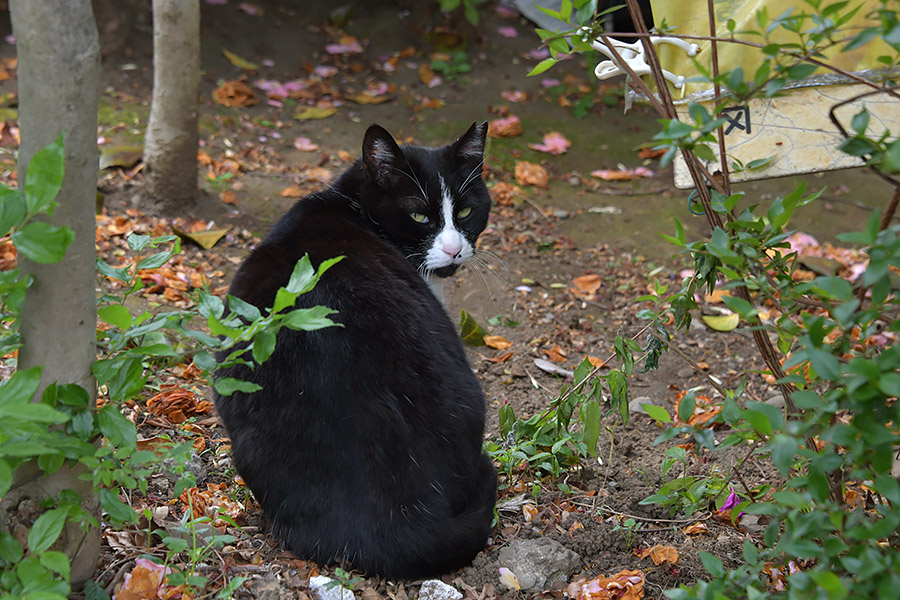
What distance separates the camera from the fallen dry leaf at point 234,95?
18.1ft

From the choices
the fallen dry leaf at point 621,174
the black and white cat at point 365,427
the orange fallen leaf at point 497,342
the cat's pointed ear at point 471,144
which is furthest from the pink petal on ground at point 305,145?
the black and white cat at point 365,427

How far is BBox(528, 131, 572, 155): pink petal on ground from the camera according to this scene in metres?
5.61

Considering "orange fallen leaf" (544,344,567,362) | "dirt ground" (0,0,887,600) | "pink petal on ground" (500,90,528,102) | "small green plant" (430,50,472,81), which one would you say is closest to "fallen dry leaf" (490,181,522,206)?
"dirt ground" (0,0,887,600)

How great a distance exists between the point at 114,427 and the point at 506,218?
11.4ft

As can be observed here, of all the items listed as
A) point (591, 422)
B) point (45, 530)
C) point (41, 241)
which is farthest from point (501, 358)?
point (41, 241)

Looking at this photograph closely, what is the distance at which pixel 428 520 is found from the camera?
1865 mm

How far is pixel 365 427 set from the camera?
6.03ft

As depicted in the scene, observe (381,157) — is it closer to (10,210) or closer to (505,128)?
(10,210)

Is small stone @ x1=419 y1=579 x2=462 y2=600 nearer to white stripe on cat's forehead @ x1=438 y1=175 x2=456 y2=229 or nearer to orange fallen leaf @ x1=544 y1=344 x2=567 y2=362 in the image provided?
white stripe on cat's forehead @ x1=438 y1=175 x2=456 y2=229

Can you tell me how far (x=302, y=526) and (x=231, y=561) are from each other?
18 cm

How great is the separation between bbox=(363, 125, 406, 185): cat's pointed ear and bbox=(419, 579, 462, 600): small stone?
4.42 ft

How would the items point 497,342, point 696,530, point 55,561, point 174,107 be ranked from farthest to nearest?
point 174,107 < point 497,342 < point 696,530 < point 55,561

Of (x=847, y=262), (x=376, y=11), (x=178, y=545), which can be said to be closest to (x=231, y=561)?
(x=178, y=545)

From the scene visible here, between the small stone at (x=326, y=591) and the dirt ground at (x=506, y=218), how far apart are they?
0.13ft
